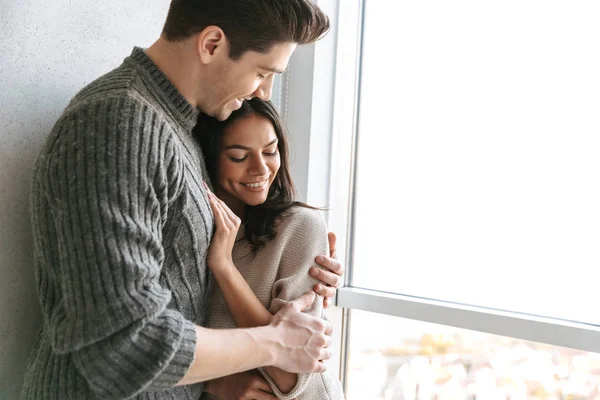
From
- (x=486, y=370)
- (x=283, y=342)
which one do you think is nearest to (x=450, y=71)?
(x=486, y=370)

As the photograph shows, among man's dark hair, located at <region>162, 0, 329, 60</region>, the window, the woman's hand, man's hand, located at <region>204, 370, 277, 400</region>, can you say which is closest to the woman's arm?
the woman's hand

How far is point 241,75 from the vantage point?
1.39 metres

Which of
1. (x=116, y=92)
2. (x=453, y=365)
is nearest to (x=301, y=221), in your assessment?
(x=116, y=92)

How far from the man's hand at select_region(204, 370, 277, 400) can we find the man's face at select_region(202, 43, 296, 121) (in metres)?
0.62

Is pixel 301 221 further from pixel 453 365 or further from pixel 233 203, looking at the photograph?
pixel 453 365

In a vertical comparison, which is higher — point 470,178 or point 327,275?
point 470,178

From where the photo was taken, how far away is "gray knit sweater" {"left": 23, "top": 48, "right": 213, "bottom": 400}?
3.54 feet

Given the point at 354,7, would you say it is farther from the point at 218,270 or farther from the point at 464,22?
the point at 218,270

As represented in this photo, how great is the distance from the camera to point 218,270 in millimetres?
1447

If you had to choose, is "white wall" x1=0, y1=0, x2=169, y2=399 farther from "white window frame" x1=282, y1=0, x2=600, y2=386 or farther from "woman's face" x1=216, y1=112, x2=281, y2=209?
"white window frame" x1=282, y1=0, x2=600, y2=386

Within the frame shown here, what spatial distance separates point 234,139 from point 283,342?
21.2 inches

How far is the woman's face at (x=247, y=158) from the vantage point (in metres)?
1.63

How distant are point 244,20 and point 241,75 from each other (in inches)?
Result: 4.6

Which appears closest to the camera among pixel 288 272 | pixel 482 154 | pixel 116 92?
pixel 116 92
